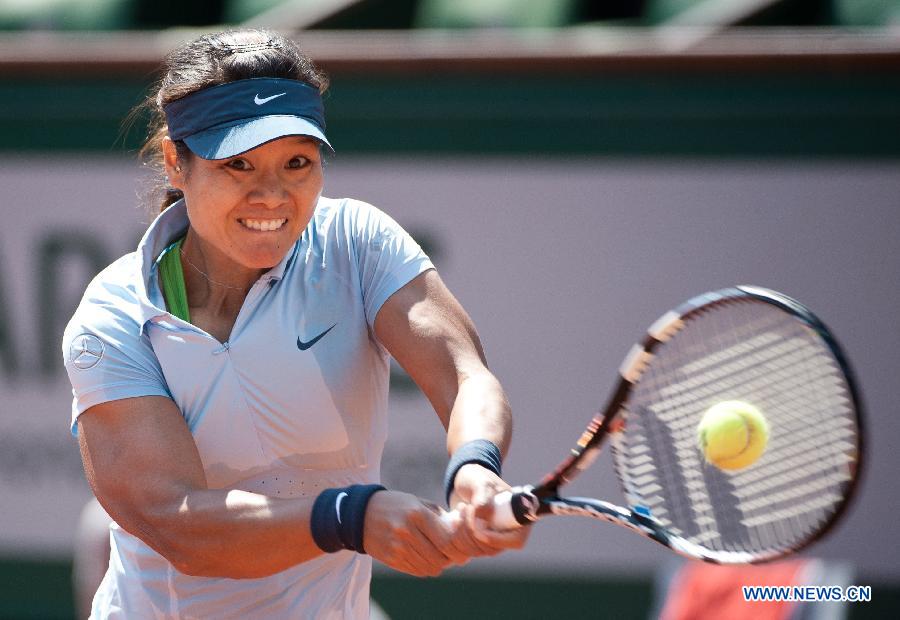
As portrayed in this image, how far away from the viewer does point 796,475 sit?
2.17 meters

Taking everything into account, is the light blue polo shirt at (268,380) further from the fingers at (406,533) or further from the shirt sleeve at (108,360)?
the fingers at (406,533)

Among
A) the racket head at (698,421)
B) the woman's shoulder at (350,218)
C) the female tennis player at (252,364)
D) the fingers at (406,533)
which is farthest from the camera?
the woman's shoulder at (350,218)

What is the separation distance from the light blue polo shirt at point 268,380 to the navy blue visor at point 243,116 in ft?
0.65

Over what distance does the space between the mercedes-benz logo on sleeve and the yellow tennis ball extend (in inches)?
36.7

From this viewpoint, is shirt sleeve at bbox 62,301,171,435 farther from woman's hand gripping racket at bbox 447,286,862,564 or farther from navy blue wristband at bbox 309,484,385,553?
woman's hand gripping racket at bbox 447,286,862,564

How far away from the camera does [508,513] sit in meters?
1.93

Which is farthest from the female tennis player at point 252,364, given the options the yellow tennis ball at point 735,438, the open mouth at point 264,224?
the yellow tennis ball at point 735,438

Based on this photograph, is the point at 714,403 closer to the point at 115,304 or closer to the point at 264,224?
the point at 264,224

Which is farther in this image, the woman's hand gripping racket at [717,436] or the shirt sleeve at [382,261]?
the shirt sleeve at [382,261]

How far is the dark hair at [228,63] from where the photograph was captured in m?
2.15

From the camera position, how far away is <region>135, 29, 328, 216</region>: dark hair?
2.15m

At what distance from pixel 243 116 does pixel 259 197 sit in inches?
5.0

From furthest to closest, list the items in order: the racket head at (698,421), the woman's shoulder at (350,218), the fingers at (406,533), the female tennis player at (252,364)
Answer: the woman's shoulder at (350,218), the racket head at (698,421), the female tennis player at (252,364), the fingers at (406,533)

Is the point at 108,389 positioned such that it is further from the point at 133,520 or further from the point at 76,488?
the point at 76,488
